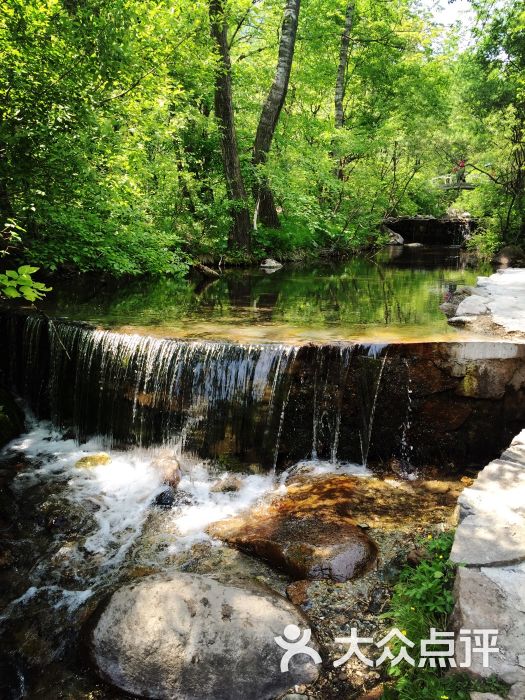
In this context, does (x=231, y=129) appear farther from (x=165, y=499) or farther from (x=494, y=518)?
(x=494, y=518)

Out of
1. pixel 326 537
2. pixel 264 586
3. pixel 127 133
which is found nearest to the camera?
pixel 264 586

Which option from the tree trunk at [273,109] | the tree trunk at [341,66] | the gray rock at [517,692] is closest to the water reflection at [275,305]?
the tree trunk at [273,109]

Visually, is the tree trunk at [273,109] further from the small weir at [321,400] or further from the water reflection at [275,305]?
the small weir at [321,400]

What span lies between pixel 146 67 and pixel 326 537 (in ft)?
23.2

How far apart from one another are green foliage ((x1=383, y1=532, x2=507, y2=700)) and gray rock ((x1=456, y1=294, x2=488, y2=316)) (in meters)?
4.33

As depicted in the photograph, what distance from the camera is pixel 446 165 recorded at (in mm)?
22141

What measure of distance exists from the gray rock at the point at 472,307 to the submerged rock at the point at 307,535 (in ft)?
11.1

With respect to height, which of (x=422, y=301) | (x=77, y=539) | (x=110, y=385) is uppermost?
(x=422, y=301)

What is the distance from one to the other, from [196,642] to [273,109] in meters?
14.6

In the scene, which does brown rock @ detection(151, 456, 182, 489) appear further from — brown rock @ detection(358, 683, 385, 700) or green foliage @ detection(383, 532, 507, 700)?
brown rock @ detection(358, 683, 385, 700)

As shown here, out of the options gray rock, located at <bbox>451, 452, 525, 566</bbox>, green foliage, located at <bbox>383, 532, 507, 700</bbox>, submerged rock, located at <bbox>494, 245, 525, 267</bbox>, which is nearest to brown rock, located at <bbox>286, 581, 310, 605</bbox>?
green foliage, located at <bbox>383, 532, 507, 700</bbox>

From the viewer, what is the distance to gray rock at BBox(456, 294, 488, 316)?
Answer: 23.4 feet

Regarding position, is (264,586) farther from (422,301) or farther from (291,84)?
A: (291,84)

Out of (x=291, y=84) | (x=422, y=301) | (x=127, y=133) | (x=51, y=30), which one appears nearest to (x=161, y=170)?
(x=127, y=133)
